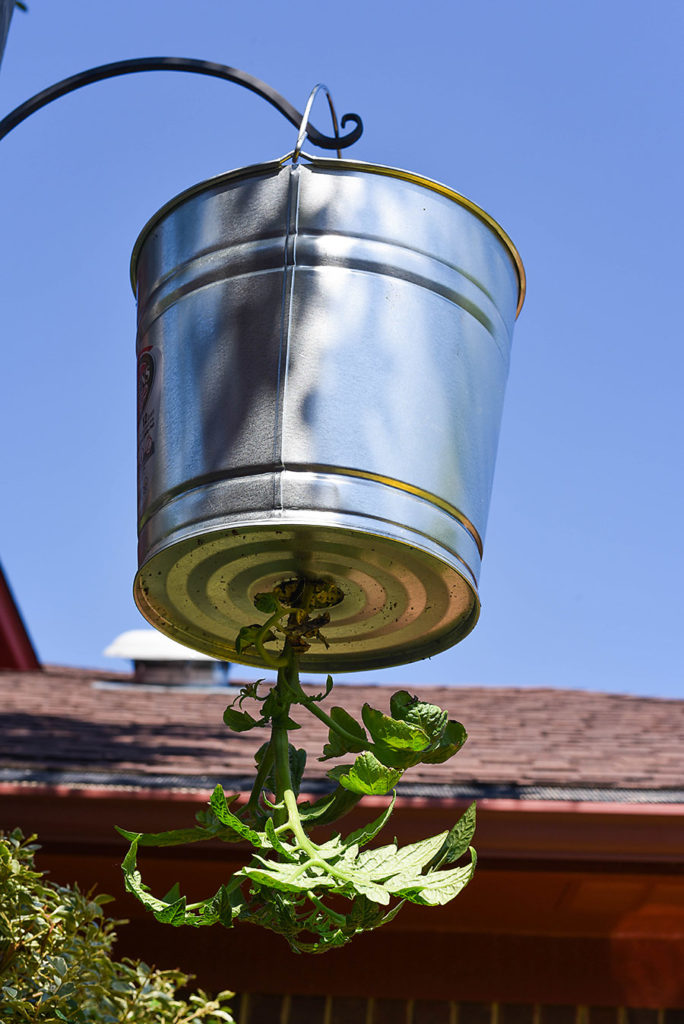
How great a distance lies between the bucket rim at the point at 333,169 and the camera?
1.40 meters

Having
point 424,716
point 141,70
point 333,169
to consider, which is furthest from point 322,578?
point 141,70

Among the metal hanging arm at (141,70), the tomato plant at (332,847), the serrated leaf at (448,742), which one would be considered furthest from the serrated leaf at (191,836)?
the metal hanging arm at (141,70)

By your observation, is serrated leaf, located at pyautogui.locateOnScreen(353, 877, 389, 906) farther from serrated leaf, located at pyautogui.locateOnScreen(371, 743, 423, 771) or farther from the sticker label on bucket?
the sticker label on bucket

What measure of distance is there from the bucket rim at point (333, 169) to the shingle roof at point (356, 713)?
259cm

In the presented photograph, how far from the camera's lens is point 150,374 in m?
1.46

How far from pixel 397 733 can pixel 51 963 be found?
1176 mm

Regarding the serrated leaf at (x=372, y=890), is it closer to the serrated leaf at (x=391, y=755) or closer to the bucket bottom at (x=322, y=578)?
the serrated leaf at (x=391, y=755)

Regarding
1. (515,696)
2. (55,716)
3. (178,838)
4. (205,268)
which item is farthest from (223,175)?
(515,696)

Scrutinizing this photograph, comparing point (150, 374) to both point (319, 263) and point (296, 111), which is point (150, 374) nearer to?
point (319, 263)

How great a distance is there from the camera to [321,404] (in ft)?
4.27

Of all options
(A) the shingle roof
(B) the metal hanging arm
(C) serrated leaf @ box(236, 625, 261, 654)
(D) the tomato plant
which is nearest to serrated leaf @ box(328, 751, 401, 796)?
(D) the tomato plant

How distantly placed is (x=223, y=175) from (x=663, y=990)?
3712 millimetres

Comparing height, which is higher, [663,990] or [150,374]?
[150,374]

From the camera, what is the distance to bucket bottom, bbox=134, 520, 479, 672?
1294mm
